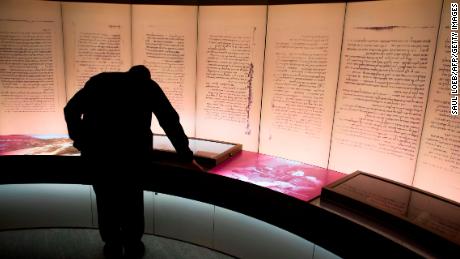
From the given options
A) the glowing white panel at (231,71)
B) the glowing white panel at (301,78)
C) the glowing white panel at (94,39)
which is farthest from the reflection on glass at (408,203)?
the glowing white panel at (94,39)

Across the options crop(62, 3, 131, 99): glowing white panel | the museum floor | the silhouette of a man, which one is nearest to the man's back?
the silhouette of a man

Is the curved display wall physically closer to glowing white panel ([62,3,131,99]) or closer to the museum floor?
glowing white panel ([62,3,131,99])

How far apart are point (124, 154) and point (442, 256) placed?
201cm

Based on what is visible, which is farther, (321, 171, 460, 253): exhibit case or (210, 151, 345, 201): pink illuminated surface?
(210, 151, 345, 201): pink illuminated surface

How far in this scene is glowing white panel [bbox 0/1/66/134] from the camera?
377 cm

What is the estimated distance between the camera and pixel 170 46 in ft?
12.4

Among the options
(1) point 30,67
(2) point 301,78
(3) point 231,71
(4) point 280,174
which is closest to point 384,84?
(2) point 301,78

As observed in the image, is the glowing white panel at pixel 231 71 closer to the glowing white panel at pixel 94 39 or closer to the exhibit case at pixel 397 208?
the glowing white panel at pixel 94 39

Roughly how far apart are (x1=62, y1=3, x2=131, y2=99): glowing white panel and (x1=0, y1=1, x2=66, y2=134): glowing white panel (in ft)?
0.36

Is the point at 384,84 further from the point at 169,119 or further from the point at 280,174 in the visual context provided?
the point at 169,119

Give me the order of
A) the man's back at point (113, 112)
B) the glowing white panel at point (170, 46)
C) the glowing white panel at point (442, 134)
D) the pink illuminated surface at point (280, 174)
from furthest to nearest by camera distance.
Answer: the glowing white panel at point (170, 46) < the pink illuminated surface at point (280, 174) < the glowing white panel at point (442, 134) < the man's back at point (113, 112)

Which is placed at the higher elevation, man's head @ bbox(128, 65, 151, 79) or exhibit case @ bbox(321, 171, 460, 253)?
man's head @ bbox(128, 65, 151, 79)

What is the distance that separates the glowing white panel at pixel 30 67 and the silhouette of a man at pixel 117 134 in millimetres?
1970

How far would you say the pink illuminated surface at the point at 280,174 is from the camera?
275 centimetres
